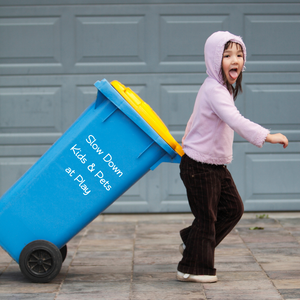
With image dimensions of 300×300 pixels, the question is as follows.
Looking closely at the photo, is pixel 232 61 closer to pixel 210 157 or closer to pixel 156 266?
pixel 210 157

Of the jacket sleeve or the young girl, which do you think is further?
the young girl

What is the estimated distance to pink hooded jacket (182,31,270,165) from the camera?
283cm

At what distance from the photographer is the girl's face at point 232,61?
2854 millimetres

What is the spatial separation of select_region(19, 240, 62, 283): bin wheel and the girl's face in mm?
1424

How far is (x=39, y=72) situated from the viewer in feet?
16.7

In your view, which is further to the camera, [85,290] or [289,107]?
[289,107]

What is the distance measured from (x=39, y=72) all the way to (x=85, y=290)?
9.16 ft

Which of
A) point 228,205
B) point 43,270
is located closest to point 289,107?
point 228,205

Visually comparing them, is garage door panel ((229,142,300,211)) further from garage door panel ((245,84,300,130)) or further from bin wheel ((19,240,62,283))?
bin wheel ((19,240,62,283))

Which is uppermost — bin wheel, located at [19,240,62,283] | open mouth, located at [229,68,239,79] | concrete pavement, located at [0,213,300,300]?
open mouth, located at [229,68,239,79]

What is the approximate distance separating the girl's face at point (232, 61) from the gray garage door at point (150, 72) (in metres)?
2.23

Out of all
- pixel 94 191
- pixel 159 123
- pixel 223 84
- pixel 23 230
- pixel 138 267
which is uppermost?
pixel 223 84

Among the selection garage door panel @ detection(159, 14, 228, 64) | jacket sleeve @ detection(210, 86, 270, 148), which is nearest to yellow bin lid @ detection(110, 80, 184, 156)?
jacket sleeve @ detection(210, 86, 270, 148)

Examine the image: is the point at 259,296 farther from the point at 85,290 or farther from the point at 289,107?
the point at 289,107
